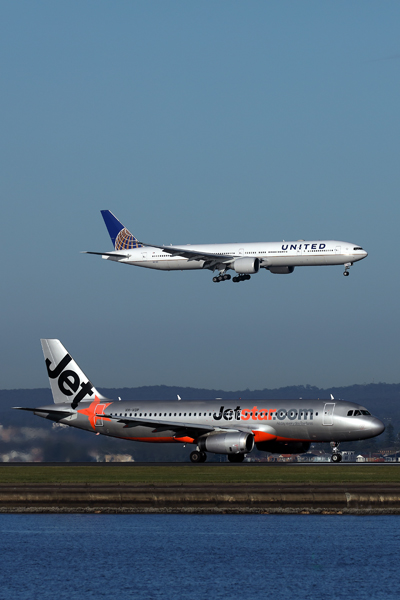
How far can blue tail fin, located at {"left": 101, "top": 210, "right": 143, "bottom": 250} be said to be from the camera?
357 feet

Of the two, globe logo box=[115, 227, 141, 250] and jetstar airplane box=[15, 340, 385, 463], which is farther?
globe logo box=[115, 227, 141, 250]

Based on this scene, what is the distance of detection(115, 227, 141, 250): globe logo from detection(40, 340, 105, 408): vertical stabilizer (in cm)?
2927

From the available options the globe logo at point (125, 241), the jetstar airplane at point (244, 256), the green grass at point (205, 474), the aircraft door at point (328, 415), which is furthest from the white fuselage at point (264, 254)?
the green grass at point (205, 474)

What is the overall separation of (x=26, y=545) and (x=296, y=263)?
52022 mm

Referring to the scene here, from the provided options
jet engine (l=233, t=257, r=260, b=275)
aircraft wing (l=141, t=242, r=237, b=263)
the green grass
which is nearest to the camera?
the green grass

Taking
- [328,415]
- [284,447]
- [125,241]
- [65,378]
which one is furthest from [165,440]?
[125,241]

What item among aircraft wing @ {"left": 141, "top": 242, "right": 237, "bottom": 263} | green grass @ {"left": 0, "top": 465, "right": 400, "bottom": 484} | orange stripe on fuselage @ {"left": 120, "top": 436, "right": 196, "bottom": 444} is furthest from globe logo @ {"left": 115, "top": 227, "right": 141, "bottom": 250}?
green grass @ {"left": 0, "top": 465, "right": 400, "bottom": 484}

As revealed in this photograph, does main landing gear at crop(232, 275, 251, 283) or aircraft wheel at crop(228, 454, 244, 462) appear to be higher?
main landing gear at crop(232, 275, 251, 283)

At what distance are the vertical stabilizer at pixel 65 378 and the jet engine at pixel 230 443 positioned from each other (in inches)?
551

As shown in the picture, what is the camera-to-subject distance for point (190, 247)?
93.2m

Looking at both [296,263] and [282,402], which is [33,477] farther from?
[296,263]

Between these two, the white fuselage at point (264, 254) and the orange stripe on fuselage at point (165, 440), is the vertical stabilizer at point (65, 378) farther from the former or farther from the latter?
the white fuselage at point (264, 254)

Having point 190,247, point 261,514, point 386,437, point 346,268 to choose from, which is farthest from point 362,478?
point 386,437

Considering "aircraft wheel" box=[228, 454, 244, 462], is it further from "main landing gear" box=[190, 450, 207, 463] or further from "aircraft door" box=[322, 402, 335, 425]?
"aircraft door" box=[322, 402, 335, 425]
